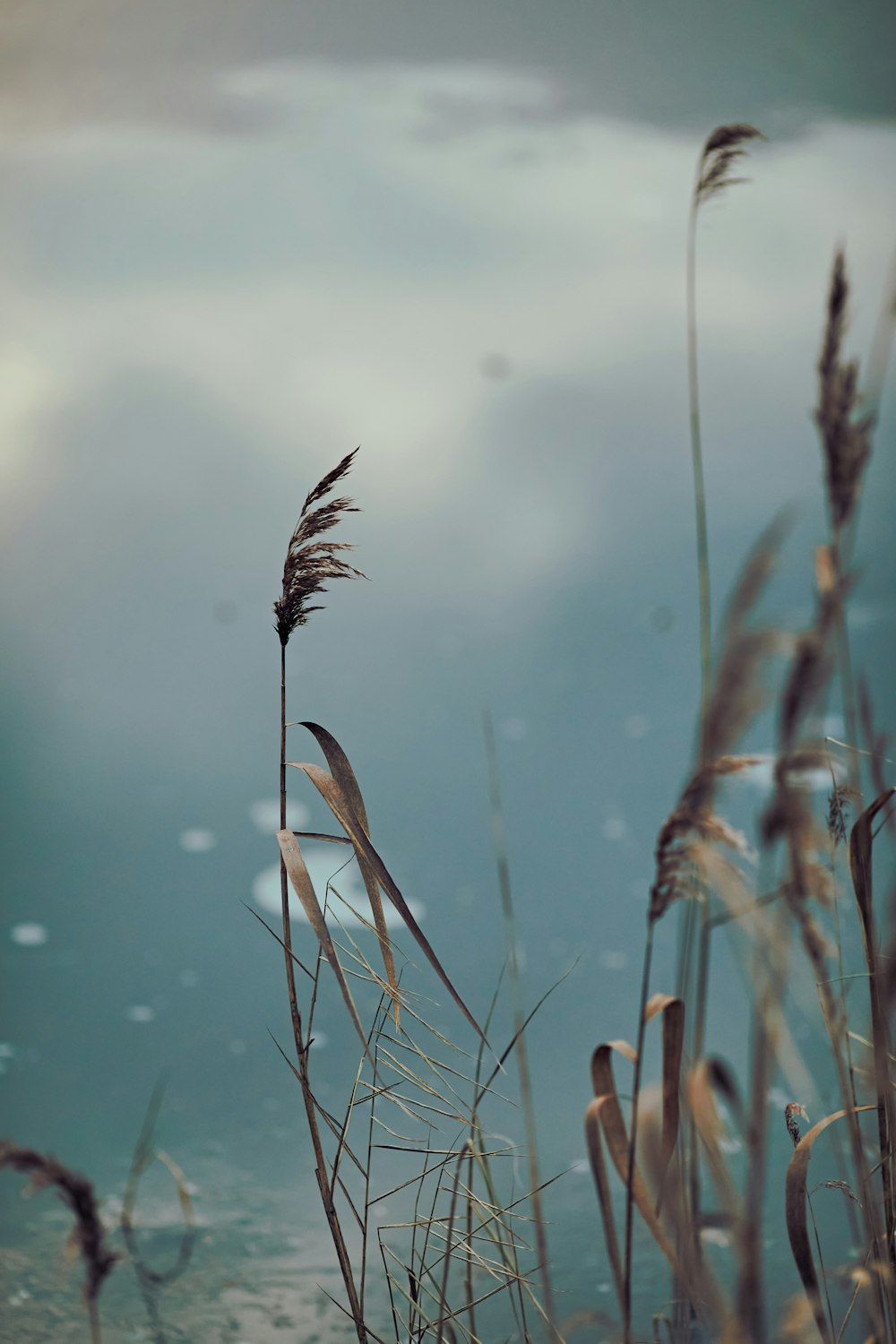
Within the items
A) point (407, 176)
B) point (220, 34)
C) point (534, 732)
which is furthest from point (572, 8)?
point (534, 732)

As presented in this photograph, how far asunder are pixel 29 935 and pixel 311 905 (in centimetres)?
214

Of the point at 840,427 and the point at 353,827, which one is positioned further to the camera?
the point at 353,827

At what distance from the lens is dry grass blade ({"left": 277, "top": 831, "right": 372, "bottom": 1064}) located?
458 millimetres

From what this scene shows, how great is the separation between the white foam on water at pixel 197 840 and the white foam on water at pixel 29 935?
15.3 inches

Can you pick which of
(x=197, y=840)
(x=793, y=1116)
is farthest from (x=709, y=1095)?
(x=197, y=840)

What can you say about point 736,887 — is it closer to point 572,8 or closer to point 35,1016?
point 35,1016

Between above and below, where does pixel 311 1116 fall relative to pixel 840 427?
below

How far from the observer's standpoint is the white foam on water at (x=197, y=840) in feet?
8.11

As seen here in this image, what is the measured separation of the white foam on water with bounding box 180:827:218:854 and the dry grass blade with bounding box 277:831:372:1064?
205cm

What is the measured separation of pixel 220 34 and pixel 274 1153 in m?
2.74

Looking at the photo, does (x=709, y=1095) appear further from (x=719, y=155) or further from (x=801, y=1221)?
(x=719, y=155)

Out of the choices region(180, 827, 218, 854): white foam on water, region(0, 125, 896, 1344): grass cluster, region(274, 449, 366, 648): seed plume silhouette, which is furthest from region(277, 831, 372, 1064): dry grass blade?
region(180, 827, 218, 854): white foam on water

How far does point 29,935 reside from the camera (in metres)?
2.31

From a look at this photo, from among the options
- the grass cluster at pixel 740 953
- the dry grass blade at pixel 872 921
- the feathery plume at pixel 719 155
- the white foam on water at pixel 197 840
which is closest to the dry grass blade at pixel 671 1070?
the grass cluster at pixel 740 953
